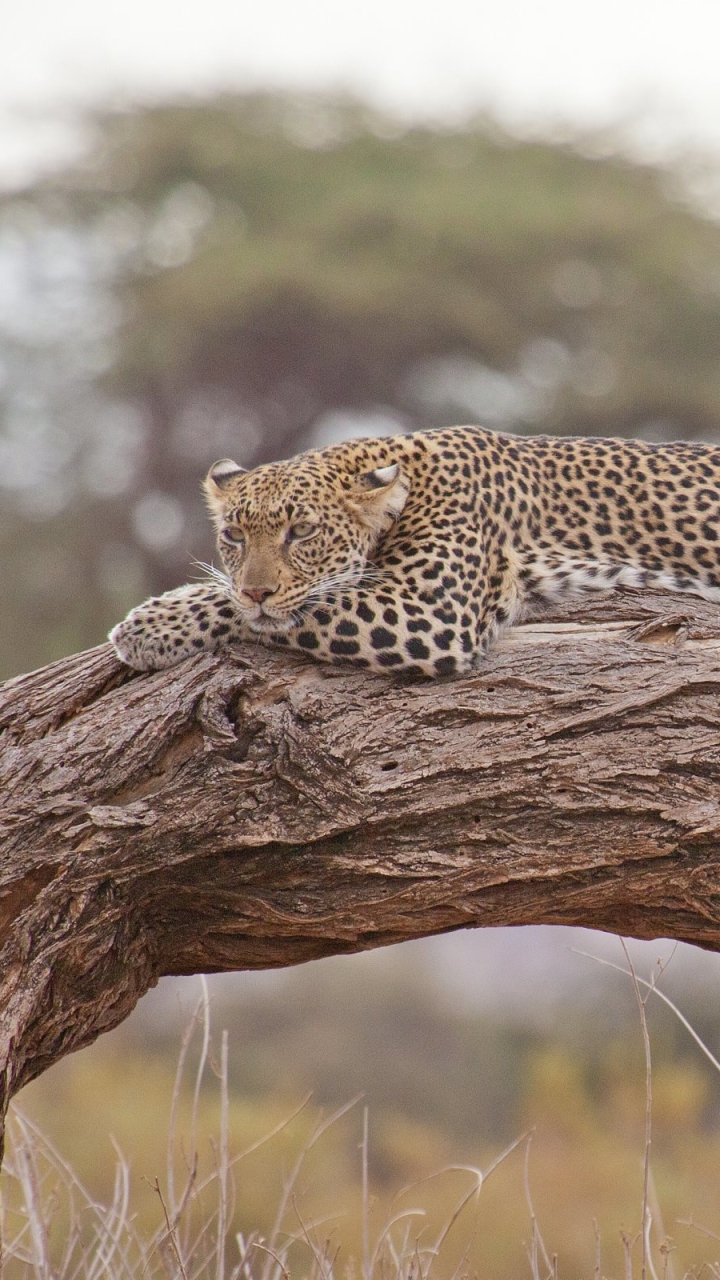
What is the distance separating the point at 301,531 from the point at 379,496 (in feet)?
1.10

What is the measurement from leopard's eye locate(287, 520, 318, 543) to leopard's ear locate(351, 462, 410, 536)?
0.63ft

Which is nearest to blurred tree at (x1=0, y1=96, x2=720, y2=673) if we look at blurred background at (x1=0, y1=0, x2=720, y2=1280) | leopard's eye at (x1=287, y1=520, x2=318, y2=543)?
blurred background at (x1=0, y1=0, x2=720, y2=1280)

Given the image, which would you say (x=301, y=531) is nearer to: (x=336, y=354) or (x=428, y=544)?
(x=428, y=544)

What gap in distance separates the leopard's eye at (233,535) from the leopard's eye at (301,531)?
0.20 meters

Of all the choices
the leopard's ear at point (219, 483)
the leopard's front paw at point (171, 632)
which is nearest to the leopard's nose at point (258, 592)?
the leopard's front paw at point (171, 632)

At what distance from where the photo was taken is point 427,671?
5.43m

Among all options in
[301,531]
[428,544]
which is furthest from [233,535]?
[428,544]

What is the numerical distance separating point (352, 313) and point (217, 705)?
585 inches

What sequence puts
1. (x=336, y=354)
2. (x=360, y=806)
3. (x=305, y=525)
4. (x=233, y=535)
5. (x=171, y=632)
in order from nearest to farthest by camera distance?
(x=360, y=806) → (x=171, y=632) → (x=305, y=525) → (x=233, y=535) → (x=336, y=354)

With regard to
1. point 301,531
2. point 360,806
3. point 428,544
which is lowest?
point 360,806

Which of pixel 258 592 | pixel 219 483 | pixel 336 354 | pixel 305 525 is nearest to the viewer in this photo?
pixel 258 592

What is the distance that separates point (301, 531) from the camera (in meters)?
5.86

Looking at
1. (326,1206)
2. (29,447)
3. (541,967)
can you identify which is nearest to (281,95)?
(29,447)

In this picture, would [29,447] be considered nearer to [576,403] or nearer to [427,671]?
[576,403]
